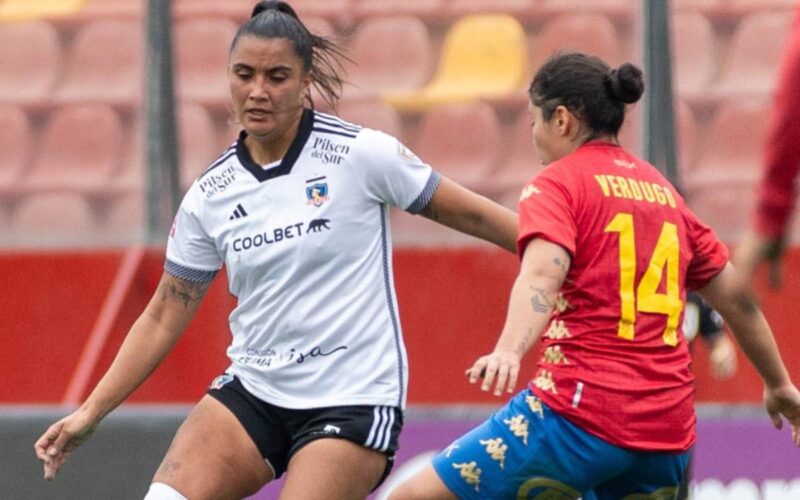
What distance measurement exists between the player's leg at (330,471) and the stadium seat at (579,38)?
3596 millimetres

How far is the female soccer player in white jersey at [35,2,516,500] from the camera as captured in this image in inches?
184

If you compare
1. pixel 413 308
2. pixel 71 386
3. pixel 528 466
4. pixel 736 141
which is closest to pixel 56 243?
pixel 71 386

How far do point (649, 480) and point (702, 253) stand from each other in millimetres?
678

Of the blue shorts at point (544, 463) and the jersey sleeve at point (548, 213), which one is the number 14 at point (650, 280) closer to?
the jersey sleeve at point (548, 213)

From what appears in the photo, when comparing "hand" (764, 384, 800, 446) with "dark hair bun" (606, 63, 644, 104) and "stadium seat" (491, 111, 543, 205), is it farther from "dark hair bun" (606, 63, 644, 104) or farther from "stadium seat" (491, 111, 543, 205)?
"stadium seat" (491, 111, 543, 205)

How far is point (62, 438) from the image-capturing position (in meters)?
4.85

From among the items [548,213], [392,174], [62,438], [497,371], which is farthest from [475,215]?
[62,438]

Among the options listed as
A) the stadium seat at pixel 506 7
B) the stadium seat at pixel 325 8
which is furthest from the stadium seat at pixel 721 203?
the stadium seat at pixel 325 8

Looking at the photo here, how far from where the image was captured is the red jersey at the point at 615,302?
455cm

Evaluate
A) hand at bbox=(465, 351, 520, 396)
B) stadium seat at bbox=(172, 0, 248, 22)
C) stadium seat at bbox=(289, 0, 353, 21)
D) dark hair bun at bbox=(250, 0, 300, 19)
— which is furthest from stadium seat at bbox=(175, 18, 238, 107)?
hand at bbox=(465, 351, 520, 396)

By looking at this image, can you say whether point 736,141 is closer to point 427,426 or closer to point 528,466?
point 427,426

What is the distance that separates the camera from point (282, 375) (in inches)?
187

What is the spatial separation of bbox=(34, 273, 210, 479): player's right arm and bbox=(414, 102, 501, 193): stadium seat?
306cm

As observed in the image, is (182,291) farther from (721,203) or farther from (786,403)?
(721,203)
